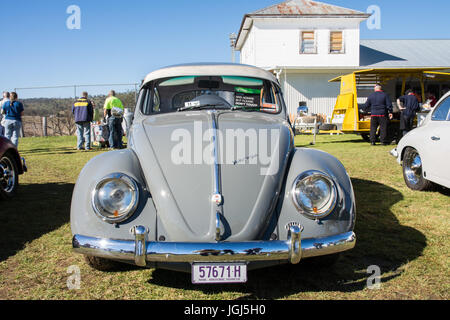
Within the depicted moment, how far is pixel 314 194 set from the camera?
2775 millimetres

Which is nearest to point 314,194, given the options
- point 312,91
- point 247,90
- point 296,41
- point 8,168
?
point 247,90

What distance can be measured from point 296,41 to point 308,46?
0.76m

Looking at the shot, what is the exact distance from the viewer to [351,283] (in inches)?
116

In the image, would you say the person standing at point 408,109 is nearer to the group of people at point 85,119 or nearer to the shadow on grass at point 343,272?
the group of people at point 85,119

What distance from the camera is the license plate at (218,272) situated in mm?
2418

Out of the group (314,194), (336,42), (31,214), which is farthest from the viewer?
A: (336,42)

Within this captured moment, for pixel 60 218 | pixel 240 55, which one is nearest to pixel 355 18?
pixel 240 55

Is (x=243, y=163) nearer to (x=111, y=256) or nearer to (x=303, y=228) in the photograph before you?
(x=303, y=228)

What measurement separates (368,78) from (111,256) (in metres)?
15.2

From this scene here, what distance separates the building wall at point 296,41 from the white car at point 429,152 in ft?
54.5

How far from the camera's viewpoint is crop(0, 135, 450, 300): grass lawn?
2826mm

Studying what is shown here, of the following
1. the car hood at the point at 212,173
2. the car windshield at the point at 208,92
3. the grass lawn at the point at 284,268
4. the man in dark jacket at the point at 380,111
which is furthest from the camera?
the man in dark jacket at the point at 380,111

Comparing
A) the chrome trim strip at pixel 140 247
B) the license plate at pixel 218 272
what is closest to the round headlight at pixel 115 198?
the chrome trim strip at pixel 140 247

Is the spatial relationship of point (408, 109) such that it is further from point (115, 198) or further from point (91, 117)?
point (115, 198)
